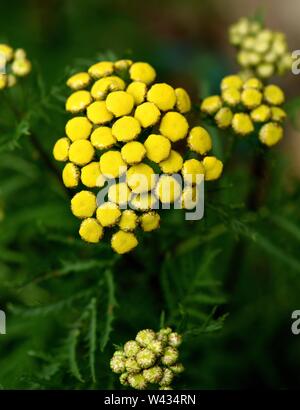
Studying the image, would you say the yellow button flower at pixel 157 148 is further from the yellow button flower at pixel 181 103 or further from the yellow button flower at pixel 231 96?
the yellow button flower at pixel 231 96

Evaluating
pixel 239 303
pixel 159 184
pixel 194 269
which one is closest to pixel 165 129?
pixel 159 184

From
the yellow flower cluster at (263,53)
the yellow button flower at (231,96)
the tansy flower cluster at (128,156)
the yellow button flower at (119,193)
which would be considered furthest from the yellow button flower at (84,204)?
→ the yellow flower cluster at (263,53)

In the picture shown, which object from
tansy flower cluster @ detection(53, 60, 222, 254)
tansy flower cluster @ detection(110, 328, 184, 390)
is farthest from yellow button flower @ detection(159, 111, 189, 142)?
tansy flower cluster @ detection(110, 328, 184, 390)

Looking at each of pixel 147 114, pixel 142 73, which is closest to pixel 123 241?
pixel 147 114

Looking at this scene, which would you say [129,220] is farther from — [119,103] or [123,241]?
[119,103]

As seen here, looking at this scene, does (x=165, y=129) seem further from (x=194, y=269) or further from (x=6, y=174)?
(x=6, y=174)
